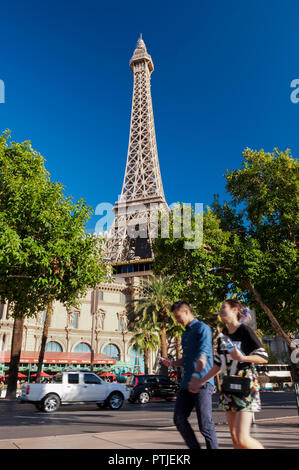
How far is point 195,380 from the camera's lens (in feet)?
11.9

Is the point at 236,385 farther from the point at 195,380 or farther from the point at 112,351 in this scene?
the point at 112,351

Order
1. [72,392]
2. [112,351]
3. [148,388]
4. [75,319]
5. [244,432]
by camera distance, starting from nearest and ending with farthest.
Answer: [244,432] < [72,392] < [148,388] < [75,319] < [112,351]

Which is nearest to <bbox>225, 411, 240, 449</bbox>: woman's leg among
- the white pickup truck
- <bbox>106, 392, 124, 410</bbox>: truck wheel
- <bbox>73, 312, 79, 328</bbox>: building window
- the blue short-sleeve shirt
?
the blue short-sleeve shirt

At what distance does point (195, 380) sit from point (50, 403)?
12.1m

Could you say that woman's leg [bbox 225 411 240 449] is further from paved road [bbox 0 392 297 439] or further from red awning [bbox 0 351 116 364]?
red awning [bbox 0 351 116 364]

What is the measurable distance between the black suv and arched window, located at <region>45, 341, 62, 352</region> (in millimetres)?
28021

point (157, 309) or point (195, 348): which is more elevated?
point (157, 309)

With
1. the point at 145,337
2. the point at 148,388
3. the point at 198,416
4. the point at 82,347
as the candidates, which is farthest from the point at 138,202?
the point at 198,416

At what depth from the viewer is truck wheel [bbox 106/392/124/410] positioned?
1495 centimetres

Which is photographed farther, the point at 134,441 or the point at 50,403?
the point at 50,403

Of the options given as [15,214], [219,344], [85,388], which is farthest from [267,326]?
[219,344]

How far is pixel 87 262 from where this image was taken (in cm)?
1592

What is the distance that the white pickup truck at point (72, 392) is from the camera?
13.4 metres
